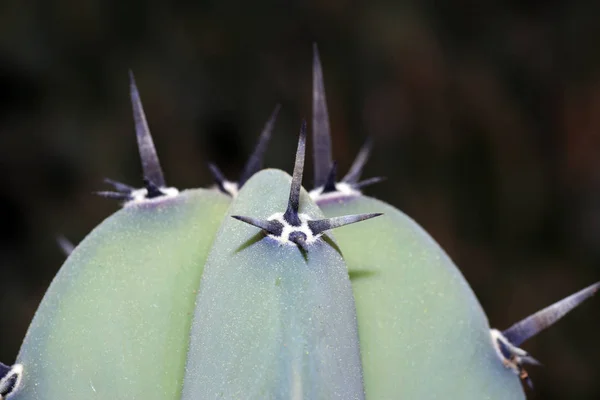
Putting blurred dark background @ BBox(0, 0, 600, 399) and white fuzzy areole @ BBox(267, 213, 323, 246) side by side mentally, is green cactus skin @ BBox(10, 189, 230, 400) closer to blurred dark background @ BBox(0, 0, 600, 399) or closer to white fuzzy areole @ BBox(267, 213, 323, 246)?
white fuzzy areole @ BBox(267, 213, 323, 246)

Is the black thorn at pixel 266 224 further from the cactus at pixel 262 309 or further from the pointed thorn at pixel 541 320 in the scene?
the pointed thorn at pixel 541 320

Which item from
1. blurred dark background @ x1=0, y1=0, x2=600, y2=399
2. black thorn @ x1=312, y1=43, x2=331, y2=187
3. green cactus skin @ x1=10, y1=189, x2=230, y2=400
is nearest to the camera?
green cactus skin @ x1=10, y1=189, x2=230, y2=400

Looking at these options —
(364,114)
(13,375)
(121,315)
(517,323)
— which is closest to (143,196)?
(121,315)

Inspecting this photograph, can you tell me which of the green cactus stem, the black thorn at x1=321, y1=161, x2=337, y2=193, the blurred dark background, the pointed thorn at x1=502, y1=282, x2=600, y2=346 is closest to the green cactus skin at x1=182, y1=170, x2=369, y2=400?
the green cactus stem

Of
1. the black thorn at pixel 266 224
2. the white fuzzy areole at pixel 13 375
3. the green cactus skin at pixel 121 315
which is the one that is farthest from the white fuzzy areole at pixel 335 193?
the white fuzzy areole at pixel 13 375

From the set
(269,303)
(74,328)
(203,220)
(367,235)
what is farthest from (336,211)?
(74,328)

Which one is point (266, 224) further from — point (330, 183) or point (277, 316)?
point (330, 183)
